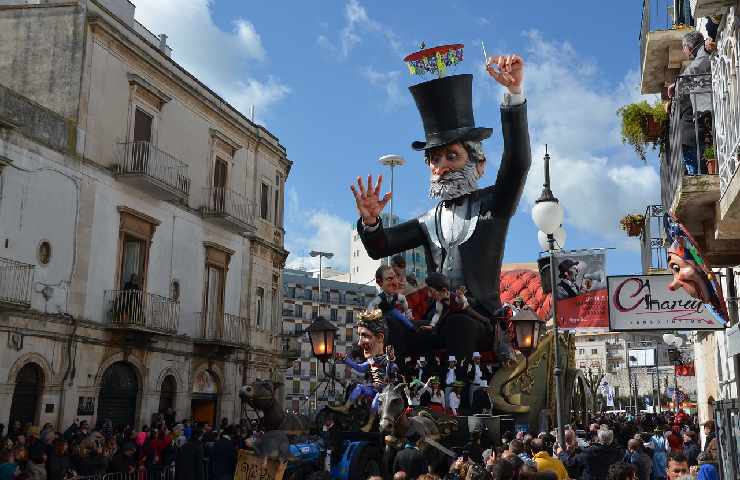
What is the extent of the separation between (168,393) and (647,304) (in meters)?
18.5

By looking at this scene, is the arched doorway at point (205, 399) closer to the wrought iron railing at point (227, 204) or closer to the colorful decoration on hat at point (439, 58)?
the wrought iron railing at point (227, 204)

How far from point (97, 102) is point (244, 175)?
8473 mm

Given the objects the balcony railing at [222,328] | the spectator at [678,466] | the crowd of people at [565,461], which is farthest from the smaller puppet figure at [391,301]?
the balcony railing at [222,328]

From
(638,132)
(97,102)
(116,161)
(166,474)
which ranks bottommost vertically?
(166,474)

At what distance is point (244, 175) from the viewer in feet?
99.5

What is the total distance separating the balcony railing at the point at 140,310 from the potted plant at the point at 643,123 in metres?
14.7

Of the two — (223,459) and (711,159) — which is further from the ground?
(711,159)

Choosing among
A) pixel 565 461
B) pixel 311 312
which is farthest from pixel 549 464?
pixel 311 312

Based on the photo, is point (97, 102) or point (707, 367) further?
point (97, 102)

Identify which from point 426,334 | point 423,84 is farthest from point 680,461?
point 423,84

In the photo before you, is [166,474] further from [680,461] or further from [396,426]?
[680,461]

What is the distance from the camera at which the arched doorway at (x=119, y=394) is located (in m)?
22.3

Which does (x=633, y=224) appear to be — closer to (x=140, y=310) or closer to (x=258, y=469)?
(x=258, y=469)

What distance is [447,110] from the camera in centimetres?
1304
